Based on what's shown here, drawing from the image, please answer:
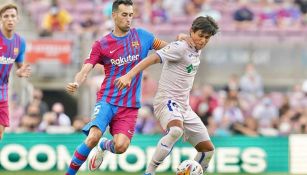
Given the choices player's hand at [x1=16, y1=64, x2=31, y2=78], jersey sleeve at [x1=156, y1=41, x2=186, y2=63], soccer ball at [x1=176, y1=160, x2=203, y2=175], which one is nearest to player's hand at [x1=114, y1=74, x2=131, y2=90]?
jersey sleeve at [x1=156, y1=41, x2=186, y2=63]

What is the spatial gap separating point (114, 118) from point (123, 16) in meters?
1.32

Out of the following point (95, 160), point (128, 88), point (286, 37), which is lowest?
point (95, 160)

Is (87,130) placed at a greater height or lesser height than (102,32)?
lesser

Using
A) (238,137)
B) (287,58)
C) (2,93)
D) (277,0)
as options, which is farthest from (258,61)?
(2,93)

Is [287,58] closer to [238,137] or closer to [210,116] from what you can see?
[210,116]

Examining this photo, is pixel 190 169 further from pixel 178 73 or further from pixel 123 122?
pixel 178 73

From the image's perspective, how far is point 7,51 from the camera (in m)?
15.2

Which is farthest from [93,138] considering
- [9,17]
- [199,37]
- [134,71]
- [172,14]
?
[172,14]

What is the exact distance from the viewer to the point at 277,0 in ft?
89.4

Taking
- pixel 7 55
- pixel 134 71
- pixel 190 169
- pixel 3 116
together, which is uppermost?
pixel 7 55

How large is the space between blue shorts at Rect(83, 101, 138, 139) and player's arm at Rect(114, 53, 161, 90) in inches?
28.2

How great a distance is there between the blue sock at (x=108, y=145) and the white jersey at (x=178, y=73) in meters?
0.77

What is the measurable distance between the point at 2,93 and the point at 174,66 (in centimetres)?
264

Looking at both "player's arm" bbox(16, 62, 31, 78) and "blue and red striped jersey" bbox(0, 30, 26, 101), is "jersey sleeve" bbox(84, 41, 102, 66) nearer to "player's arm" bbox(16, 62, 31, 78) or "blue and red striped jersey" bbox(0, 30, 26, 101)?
"player's arm" bbox(16, 62, 31, 78)
